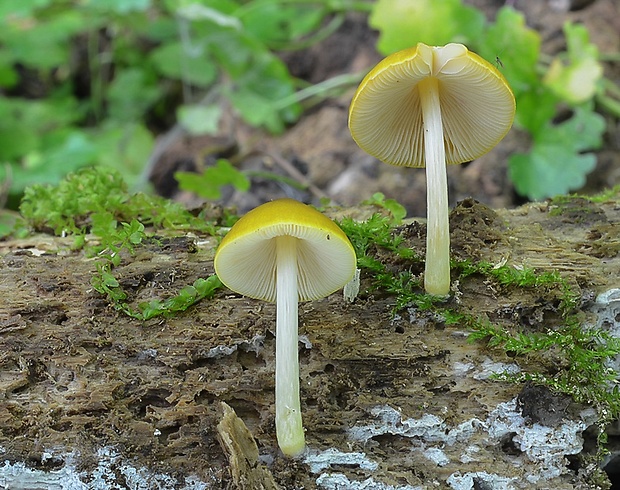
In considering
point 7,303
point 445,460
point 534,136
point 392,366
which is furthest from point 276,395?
point 534,136

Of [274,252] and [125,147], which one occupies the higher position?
[125,147]

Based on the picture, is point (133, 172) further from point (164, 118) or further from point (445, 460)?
point (445, 460)

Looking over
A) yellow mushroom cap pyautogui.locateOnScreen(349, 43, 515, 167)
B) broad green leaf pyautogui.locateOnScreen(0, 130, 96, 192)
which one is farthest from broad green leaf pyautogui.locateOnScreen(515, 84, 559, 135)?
broad green leaf pyautogui.locateOnScreen(0, 130, 96, 192)

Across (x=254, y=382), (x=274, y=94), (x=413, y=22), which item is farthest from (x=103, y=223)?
(x=274, y=94)

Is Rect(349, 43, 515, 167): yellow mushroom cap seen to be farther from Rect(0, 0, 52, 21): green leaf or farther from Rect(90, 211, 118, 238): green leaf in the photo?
Rect(0, 0, 52, 21): green leaf

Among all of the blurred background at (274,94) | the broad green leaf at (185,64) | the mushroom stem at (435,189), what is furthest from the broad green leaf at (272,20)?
the mushroom stem at (435,189)

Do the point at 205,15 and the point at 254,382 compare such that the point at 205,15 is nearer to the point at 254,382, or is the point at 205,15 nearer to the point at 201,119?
the point at 201,119

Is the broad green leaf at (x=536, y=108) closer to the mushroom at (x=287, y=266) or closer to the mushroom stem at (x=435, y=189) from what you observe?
the mushroom stem at (x=435, y=189)
